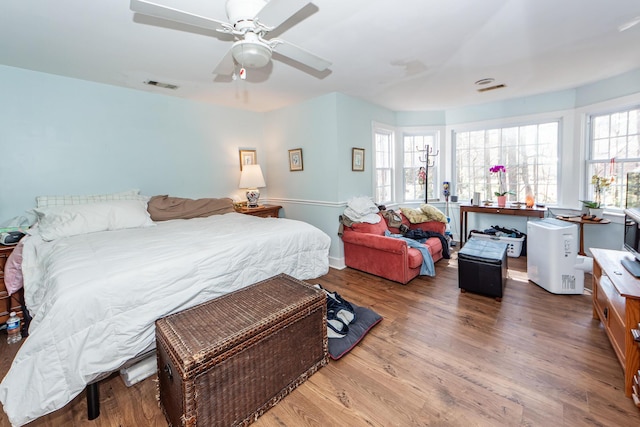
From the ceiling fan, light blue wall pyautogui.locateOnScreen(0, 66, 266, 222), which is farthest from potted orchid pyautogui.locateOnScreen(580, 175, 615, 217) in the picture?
light blue wall pyautogui.locateOnScreen(0, 66, 266, 222)

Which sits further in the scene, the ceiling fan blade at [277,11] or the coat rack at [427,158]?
the coat rack at [427,158]

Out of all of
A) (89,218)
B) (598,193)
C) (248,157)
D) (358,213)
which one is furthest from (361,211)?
(598,193)

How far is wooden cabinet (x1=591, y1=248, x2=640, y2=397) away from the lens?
4.96 feet

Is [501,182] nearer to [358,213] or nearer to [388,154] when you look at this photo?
[388,154]

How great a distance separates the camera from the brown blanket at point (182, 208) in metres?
3.24

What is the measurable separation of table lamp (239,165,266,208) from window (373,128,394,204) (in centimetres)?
187

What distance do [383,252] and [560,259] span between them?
5.76 feet

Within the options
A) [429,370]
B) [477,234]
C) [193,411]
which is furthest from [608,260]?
[193,411]

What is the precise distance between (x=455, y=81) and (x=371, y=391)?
344cm

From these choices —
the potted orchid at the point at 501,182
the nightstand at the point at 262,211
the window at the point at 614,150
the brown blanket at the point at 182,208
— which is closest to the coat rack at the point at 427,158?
the potted orchid at the point at 501,182

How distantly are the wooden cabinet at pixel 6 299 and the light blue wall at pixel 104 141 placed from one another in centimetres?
64

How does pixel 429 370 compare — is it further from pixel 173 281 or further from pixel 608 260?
pixel 173 281

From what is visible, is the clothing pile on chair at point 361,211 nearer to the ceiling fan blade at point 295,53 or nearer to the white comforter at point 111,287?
the white comforter at point 111,287

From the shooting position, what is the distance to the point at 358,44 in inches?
92.2
